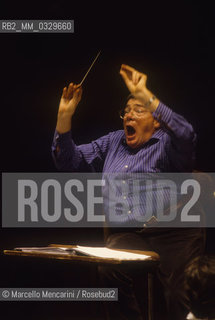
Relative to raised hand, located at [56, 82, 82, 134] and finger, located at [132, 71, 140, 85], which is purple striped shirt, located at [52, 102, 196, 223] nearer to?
raised hand, located at [56, 82, 82, 134]

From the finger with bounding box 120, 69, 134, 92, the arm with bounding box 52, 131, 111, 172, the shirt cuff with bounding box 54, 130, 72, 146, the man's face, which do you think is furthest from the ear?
the shirt cuff with bounding box 54, 130, 72, 146

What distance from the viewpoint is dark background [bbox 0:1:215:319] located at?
2805 mm

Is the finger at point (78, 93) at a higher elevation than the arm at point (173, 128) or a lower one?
higher

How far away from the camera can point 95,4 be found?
10.2ft

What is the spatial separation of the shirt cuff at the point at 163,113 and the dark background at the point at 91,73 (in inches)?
10.7

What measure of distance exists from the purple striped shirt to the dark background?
109 mm

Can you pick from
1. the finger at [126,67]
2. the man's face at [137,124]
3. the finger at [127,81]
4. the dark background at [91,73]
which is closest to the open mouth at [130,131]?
the man's face at [137,124]

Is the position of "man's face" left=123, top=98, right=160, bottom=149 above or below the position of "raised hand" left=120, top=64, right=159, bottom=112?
below

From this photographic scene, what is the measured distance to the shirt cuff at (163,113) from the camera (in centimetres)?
250

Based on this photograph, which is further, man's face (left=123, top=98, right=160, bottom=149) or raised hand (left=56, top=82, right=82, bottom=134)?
raised hand (left=56, top=82, right=82, bottom=134)

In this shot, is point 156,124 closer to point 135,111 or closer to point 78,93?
point 135,111

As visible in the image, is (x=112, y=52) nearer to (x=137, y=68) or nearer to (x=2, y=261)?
(x=137, y=68)

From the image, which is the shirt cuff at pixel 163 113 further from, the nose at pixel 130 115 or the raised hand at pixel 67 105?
the raised hand at pixel 67 105

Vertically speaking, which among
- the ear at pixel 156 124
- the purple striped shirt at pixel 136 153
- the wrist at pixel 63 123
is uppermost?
the wrist at pixel 63 123
